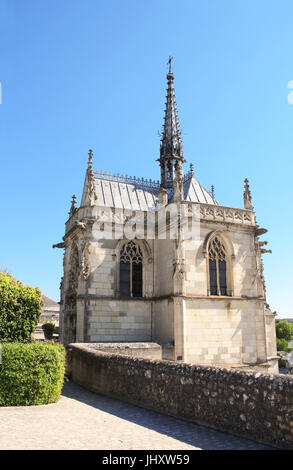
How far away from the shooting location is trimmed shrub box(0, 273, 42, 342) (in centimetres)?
1241

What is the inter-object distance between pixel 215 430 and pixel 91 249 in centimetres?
1262

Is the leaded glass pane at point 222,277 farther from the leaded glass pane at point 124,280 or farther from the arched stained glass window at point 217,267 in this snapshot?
the leaded glass pane at point 124,280

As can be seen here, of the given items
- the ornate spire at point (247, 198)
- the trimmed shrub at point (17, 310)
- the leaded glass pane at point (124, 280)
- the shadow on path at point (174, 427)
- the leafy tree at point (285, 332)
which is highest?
the ornate spire at point (247, 198)

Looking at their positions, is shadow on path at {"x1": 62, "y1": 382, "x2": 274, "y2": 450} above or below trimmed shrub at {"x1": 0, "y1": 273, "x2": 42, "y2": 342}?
below

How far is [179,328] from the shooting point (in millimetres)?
17484

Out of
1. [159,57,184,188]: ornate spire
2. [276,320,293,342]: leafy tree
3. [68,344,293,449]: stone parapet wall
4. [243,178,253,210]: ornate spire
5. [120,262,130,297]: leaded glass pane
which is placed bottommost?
[276,320,293,342]: leafy tree

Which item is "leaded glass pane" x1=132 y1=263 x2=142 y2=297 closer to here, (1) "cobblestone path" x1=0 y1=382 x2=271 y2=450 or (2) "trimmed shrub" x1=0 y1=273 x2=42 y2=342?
(2) "trimmed shrub" x1=0 y1=273 x2=42 y2=342

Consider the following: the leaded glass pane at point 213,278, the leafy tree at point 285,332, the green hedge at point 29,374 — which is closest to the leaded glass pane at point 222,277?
the leaded glass pane at point 213,278

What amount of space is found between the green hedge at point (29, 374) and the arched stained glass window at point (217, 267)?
10772 millimetres

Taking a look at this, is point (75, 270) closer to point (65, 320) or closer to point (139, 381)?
point (65, 320)

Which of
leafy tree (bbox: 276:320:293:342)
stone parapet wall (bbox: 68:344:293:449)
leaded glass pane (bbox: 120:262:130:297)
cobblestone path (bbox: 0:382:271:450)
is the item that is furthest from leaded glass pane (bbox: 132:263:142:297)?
leafy tree (bbox: 276:320:293:342)

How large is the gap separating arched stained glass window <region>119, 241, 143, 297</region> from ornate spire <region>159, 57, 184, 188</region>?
825 cm

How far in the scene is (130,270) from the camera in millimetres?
20172

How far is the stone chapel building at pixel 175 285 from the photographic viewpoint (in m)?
18.3
